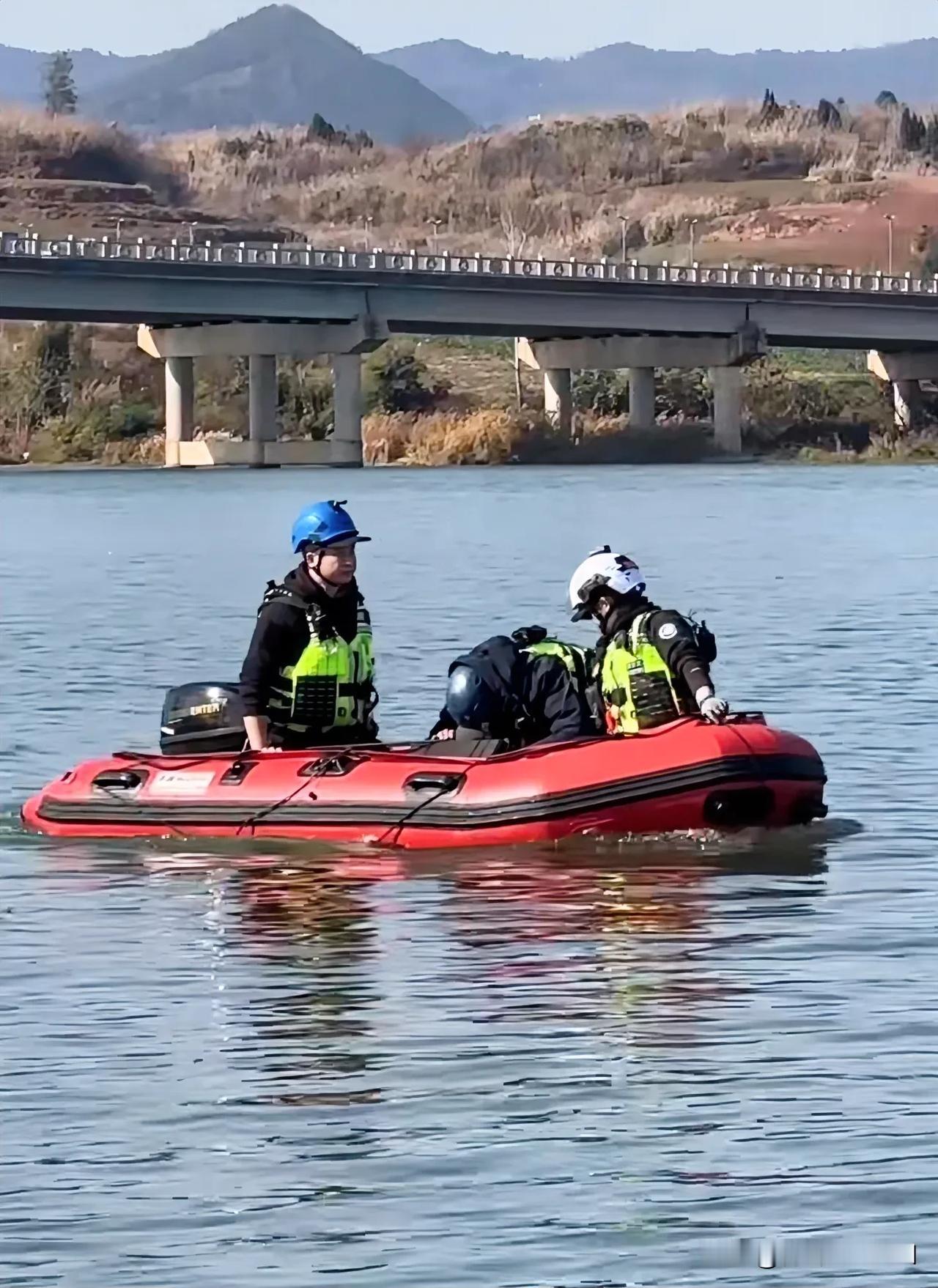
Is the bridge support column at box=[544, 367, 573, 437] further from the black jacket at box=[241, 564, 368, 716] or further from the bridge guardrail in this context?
the black jacket at box=[241, 564, 368, 716]

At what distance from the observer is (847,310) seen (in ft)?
427

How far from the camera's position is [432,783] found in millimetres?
19578

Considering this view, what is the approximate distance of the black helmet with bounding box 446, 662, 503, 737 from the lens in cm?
1950

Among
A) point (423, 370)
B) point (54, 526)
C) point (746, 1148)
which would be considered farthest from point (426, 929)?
point (423, 370)

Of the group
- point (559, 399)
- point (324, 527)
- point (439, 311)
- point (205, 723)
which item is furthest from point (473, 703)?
point (559, 399)

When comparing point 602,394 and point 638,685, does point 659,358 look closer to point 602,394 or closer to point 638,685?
point 602,394

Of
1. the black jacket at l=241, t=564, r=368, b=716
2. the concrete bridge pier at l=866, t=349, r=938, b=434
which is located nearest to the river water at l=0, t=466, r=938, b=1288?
the black jacket at l=241, t=564, r=368, b=716

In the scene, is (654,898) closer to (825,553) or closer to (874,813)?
(874,813)

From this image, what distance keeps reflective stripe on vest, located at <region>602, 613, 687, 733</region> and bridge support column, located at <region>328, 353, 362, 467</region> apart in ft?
333

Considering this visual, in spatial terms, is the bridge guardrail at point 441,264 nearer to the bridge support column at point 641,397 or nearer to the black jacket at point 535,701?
the bridge support column at point 641,397

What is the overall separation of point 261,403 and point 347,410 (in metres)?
3.24

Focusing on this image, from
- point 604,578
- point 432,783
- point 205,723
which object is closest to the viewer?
point 604,578

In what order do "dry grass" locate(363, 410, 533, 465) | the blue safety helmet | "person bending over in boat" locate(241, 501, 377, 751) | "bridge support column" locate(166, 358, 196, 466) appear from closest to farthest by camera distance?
the blue safety helmet < "person bending over in boat" locate(241, 501, 377, 751) < "bridge support column" locate(166, 358, 196, 466) < "dry grass" locate(363, 410, 533, 465)

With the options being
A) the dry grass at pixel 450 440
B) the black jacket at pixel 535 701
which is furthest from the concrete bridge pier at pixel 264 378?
the black jacket at pixel 535 701
